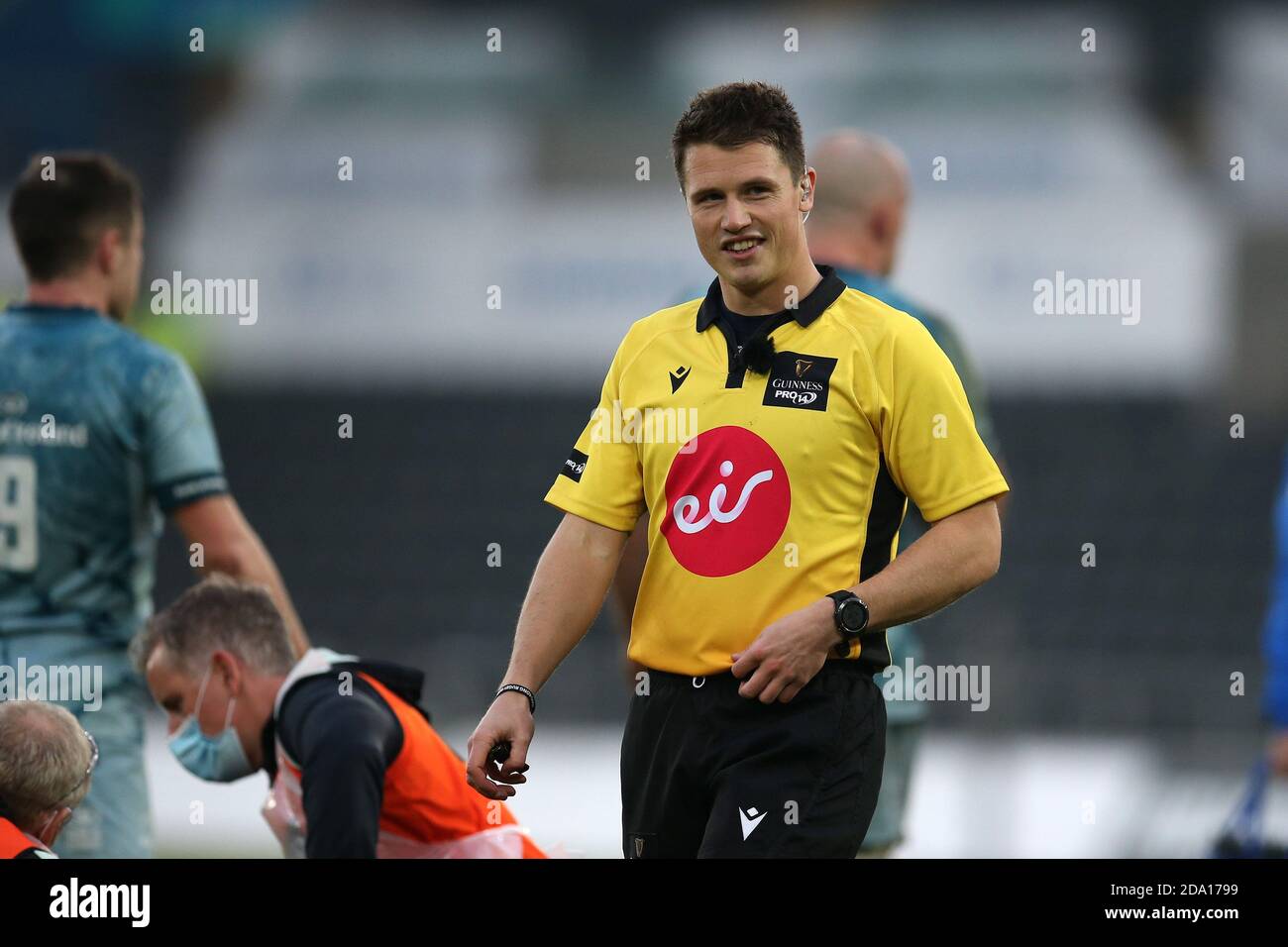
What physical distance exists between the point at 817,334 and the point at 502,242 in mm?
12282

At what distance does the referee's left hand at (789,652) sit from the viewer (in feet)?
9.91

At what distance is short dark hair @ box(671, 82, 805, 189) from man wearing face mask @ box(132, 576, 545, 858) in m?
1.28

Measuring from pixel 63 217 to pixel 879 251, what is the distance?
218cm

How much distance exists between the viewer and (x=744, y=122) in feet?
10.4

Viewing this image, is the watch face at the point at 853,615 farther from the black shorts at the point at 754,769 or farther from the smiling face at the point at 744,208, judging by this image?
the smiling face at the point at 744,208

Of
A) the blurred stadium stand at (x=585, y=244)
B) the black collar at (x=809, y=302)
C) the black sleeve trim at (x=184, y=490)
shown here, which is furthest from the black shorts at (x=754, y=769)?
the blurred stadium stand at (x=585, y=244)

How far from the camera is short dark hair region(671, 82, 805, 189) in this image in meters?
3.17

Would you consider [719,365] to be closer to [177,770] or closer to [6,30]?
[177,770]

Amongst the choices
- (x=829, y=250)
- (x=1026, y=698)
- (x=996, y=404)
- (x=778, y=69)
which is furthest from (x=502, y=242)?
(x=829, y=250)

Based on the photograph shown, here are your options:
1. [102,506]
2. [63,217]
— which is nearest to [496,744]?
[102,506]

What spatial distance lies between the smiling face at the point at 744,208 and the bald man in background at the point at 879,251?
4.79 feet
